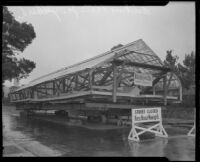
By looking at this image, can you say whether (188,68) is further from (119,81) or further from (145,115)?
(145,115)

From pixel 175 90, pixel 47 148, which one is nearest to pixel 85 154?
pixel 47 148

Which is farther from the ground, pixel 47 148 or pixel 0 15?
pixel 0 15

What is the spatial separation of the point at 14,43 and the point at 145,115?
28.8ft

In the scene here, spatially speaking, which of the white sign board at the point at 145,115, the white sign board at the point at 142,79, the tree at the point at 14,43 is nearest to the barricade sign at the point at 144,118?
the white sign board at the point at 145,115

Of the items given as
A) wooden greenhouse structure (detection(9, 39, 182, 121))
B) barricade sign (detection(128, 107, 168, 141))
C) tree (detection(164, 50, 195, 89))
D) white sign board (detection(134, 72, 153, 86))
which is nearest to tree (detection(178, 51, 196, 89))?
tree (detection(164, 50, 195, 89))

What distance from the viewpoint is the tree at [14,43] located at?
14.7 m

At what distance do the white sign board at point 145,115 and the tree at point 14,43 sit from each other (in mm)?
7224

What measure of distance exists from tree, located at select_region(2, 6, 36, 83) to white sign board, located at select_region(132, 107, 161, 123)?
7.22 m

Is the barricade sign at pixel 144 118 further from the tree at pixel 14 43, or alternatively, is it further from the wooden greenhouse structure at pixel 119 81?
the tree at pixel 14 43

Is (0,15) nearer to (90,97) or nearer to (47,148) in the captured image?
(47,148)

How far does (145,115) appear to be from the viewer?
13414 millimetres

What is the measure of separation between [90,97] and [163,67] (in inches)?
238

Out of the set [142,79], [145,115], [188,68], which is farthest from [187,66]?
[145,115]

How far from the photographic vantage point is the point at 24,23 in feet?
55.3
